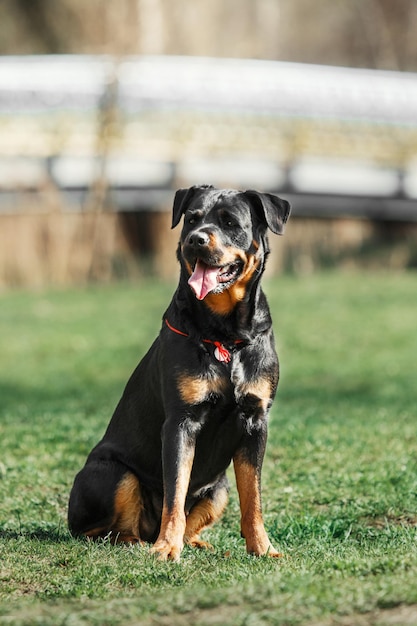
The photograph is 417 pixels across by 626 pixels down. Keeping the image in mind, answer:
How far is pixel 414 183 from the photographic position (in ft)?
79.4

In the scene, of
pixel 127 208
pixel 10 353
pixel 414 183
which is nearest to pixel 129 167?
pixel 127 208

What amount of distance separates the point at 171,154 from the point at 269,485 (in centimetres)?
1640

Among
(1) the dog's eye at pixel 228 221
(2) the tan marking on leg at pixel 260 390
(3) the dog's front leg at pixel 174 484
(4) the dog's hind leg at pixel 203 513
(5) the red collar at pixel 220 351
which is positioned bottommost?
(4) the dog's hind leg at pixel 203 513

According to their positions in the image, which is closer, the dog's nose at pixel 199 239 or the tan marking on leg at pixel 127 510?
the dog's nose at pixel 199 239

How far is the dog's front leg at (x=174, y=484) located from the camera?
5297 mm

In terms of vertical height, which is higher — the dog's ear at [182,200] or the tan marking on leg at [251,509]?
the dog's ear at [182,200]

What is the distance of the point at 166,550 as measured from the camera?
526 cm

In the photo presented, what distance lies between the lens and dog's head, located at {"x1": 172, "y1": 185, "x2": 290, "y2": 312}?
5324 millimetres

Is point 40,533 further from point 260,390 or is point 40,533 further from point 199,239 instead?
point 199,239

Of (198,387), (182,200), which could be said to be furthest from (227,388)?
(182,200)

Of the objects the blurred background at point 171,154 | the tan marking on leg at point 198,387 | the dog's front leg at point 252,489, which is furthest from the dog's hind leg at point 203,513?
the blurred background at point 171,154

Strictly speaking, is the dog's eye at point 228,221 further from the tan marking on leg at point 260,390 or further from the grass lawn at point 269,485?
the grass lawn at point 269,485

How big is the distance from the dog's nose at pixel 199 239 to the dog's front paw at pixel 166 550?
4.81 feet

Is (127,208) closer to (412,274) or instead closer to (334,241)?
(334,241)
